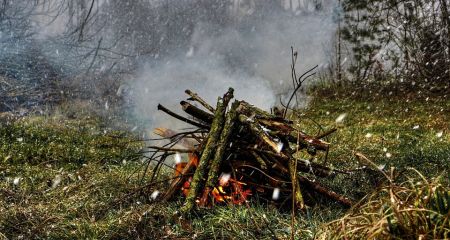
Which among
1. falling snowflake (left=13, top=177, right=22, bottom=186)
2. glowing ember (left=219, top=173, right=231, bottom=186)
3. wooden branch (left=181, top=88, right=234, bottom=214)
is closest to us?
wooden branch (left=181, top=88, right=234, bottom=214)

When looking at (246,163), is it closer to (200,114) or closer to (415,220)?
(200,114)

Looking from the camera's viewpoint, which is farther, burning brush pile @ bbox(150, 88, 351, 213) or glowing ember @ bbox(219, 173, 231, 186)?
glowing ember @ bbox(219, 173, 231, 186)

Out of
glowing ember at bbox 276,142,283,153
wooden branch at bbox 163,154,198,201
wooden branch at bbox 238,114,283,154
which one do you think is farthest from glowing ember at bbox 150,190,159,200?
glowing ember at bbox 276,142,283,153

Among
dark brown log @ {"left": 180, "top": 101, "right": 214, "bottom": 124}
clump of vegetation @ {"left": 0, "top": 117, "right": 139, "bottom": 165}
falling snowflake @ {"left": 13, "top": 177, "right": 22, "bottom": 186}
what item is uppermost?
clump of vegetation @ {"left": 0, "top": 117, "right": 139, "bottom": 165}

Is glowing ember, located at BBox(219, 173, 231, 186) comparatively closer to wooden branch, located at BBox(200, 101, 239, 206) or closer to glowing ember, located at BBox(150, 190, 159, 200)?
wooden branch, located at BBox(200, 101, 239, 206)

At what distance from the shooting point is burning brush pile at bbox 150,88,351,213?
3352mm

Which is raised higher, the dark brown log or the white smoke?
the white smoke

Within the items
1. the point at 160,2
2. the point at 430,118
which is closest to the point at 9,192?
the point at 430,118

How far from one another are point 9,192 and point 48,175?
0.82 meters

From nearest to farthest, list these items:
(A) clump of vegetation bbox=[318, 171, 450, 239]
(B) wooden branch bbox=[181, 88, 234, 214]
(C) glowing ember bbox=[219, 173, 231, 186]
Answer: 1. (A) clump of vegetation bbox=[318, 171, 450, 239]
2. (B) wooden branch bbox=[181, 88, 234, 214]
3. (C) glowing ember bbox=[219, 173, 231, 186]

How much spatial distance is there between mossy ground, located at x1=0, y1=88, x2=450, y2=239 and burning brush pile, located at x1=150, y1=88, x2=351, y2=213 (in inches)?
5.6

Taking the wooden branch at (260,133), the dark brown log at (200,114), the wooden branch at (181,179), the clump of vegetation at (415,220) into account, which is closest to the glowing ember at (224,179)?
the wooden branch at (181,179)

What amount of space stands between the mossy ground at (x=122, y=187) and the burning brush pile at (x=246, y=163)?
14 centimetres

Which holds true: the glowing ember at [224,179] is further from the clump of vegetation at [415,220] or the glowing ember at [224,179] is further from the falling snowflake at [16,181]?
the falling snowflake at [16,181]
